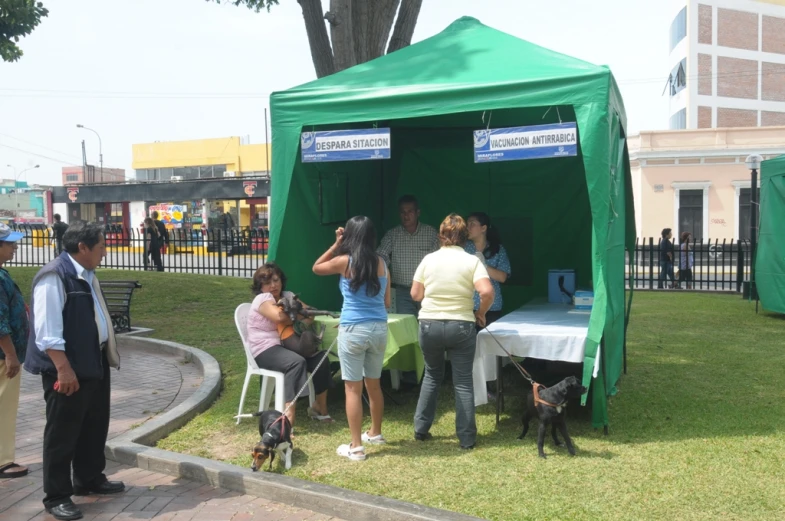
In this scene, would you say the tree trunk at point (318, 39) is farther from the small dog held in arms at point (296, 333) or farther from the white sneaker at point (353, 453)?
the white sneaker at point (353, 453)

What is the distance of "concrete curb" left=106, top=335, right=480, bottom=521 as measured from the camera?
4.25 meters

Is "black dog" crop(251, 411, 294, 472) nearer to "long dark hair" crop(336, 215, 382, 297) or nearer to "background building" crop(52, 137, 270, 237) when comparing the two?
"long dark hair" crop(336, 215, 382, 297)

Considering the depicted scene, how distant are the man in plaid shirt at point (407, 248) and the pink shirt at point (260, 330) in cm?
175

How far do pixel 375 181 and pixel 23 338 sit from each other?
16.5ft

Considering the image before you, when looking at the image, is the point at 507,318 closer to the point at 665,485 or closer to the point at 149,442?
the point at 665,485

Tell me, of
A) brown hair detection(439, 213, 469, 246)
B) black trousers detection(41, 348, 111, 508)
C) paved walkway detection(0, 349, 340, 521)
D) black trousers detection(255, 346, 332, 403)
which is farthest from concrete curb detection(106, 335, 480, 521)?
brown hair detection(439, 213, 469, 246)

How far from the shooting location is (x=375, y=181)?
29.9ft

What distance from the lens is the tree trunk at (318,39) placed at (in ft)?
35.1

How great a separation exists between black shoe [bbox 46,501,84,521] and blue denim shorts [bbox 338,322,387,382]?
1880 millimetres

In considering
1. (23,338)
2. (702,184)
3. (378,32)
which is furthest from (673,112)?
(23,338)

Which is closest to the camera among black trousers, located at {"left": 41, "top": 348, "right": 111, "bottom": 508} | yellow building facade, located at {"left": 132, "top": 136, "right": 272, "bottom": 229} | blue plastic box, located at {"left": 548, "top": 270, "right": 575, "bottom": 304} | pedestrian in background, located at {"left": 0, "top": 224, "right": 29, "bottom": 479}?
black trousers, located at {"left": 41, "top": 348, "right": 111, "bottom": 508}

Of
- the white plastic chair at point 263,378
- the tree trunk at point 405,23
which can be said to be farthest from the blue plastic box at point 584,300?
the tree trunk at point 405,23

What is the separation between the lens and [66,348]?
4.29 metres

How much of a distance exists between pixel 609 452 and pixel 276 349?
266 cm
